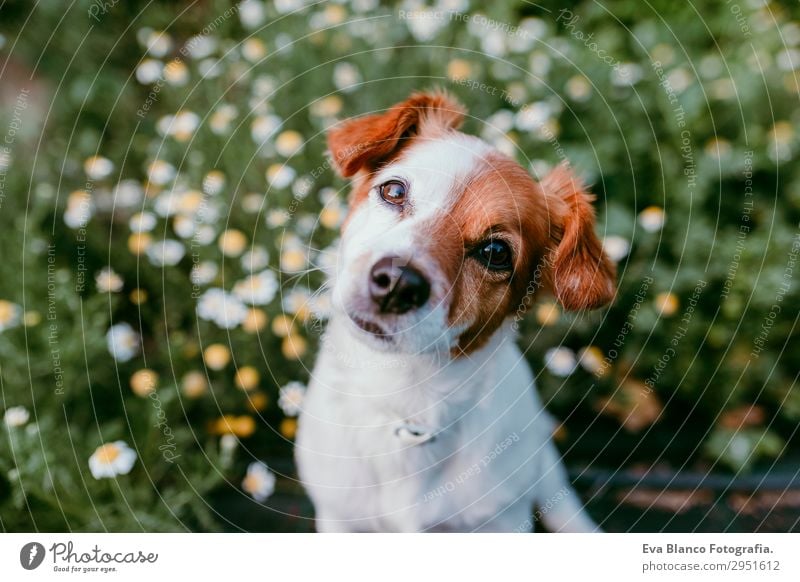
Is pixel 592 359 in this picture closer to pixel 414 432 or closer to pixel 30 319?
pixel 414 432

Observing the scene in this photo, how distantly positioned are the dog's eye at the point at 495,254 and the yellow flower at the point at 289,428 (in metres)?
1.25

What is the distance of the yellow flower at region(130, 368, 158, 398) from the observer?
239 centimetres

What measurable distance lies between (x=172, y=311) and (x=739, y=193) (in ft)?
8.54

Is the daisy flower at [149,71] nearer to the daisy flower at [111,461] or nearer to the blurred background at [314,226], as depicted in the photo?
the blurred background at [314,226]

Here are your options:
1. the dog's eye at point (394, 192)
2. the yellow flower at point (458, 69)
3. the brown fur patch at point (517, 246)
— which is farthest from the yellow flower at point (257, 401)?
the yellow flower at point (458, 69)

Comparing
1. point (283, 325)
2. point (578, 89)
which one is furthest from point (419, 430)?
point (578, 89)

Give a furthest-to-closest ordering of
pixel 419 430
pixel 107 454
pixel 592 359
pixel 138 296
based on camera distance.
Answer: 1. pixel 592 359
2. pixel 138 296
3. pixel 107 454
4. pixel 419 430

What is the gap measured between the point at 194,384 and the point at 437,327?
1.34m

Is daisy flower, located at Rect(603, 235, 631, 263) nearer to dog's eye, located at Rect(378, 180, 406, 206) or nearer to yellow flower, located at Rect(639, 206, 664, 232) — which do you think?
yellow flower, located at Rect(639, 206, 664, 232)

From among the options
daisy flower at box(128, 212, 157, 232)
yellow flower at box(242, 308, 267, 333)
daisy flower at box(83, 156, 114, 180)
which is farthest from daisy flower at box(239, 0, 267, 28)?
yellow flower at box(242, 308, 267, 333)

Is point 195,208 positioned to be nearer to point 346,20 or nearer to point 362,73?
point 362,73

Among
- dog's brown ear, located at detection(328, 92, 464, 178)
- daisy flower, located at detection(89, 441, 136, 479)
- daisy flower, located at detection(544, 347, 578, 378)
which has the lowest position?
daisy flower, located at detection(89, 441, 136, 479)

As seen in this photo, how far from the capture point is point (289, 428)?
8.30 ft

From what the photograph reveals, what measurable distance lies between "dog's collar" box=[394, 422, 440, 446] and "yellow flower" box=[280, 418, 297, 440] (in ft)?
2.40
